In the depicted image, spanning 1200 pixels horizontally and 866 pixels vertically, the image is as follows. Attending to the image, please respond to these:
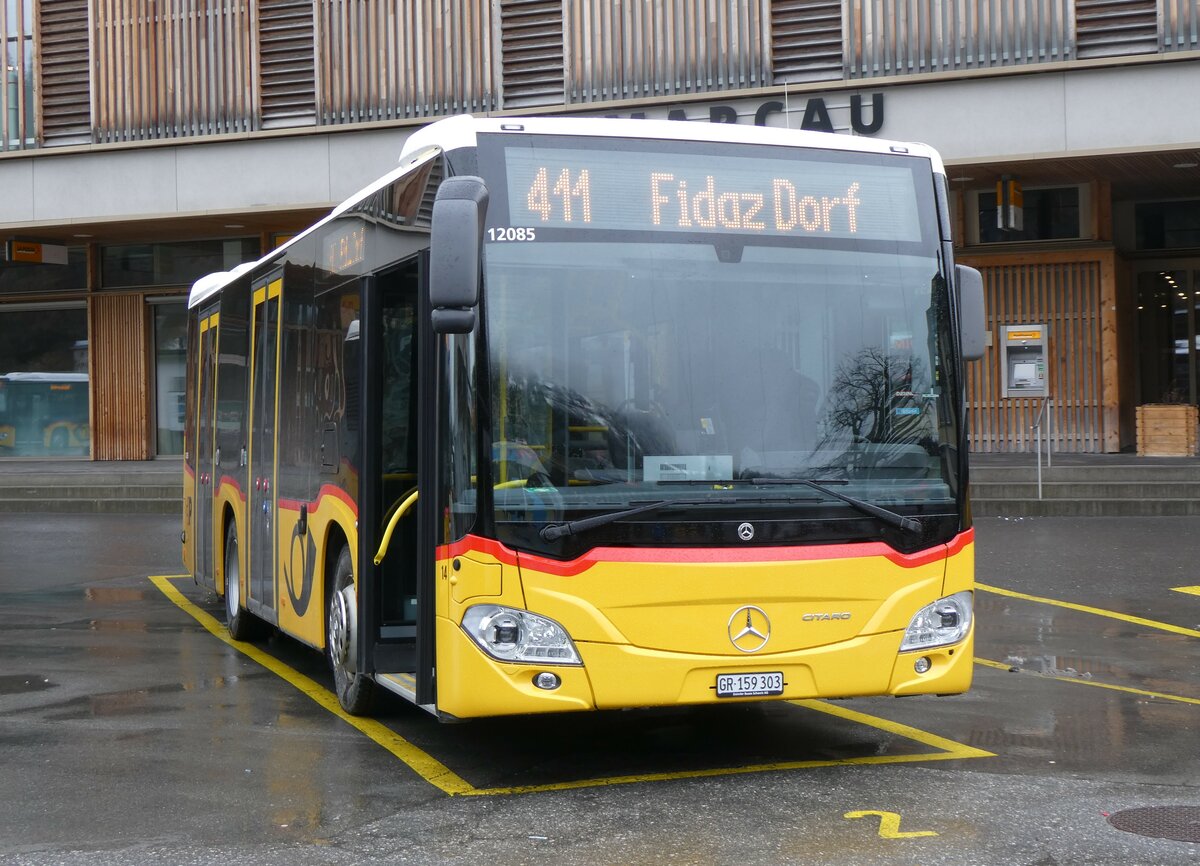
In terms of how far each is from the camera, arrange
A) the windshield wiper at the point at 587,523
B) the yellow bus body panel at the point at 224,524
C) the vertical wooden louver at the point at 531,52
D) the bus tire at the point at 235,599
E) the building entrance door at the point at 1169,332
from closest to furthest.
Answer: the windshield wiper at the point at 587,523
the yellow bus body panel at the point at 224,524
the bus tire at the point at 235,599
the vertical wooden louver at the point at 531,52
the building entrance door at the point at 1169,332

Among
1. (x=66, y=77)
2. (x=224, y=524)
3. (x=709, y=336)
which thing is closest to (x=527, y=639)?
(x=709, y=336)

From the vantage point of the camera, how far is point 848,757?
7145 mm

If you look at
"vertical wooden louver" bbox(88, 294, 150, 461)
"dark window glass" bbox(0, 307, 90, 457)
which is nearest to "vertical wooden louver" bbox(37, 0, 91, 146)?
"vertical wooden louver" bbox(88, 294, 150, 461)

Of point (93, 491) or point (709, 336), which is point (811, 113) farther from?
point (709, 336)

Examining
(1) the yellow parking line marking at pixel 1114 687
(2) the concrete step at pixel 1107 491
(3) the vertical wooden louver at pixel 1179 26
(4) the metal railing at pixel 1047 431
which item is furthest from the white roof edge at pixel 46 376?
(1) the yellow parking line marking at pixel 1114 687

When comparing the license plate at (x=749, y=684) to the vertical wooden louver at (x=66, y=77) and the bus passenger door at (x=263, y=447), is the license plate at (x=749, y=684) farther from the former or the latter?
the vertical wooden louver at (x=66, y=77)

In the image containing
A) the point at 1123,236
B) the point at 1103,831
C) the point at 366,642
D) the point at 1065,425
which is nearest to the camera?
the point at 1103,831

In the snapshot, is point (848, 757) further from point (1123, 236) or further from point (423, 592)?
point (1123, 236)

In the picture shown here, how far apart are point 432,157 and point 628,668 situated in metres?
2.34

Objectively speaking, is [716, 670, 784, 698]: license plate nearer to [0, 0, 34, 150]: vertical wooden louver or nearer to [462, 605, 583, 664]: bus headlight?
[462, 605, 583, 664]: bus headlight

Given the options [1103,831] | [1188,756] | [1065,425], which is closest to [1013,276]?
[1065,425]

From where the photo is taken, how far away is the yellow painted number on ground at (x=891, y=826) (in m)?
5.76

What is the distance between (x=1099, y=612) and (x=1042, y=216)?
13.8 m

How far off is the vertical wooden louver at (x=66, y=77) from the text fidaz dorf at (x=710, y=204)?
→ 22480 millimetres
